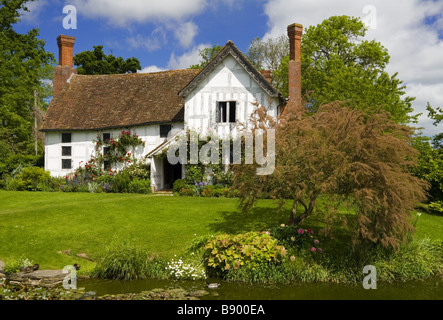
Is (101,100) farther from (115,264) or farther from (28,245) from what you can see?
(115,264)

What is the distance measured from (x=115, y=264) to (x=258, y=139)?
16.5 feet

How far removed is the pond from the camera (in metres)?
8.81

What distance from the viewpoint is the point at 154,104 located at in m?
24.7

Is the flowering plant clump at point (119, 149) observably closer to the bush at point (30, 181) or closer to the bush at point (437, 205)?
the bush at point (30, 181)

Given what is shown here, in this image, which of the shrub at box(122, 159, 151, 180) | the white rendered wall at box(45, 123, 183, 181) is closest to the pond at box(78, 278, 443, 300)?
the shrub at box(122, 159, 151, 180)

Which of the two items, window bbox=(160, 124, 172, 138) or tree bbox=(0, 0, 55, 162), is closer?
window bbox=(160, 124, 172, 138)

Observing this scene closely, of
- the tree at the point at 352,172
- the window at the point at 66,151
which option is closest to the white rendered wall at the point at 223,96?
the window at the point at 66,151

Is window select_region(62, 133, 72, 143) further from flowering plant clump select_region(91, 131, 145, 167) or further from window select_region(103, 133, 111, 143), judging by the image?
window select_region(103, 133, 111, 143)

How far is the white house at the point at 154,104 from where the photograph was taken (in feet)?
70.8

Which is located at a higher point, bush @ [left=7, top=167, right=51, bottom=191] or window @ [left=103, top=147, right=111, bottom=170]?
window @ [left=103, top=147, right=111, bottom=170]

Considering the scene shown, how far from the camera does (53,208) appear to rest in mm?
15539

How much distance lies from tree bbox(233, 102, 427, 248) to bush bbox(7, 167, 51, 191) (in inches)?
648

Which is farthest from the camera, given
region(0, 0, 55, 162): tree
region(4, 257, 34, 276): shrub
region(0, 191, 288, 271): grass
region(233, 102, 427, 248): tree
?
region(0, 0, 55, 162): tree
